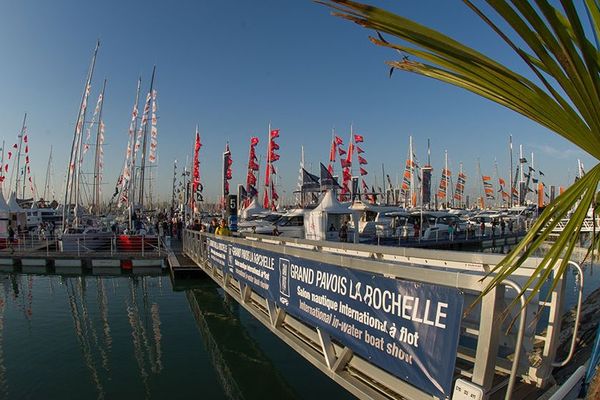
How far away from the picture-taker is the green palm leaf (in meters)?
1.31

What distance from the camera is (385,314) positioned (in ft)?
13.2

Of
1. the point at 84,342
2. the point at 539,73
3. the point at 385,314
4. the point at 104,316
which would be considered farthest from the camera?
the point at 104,316

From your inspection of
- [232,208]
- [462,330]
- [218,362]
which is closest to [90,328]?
[218,362]

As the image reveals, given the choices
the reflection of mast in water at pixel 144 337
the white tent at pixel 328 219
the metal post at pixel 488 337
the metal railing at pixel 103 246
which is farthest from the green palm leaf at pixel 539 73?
the metal railing at pixel 103 246

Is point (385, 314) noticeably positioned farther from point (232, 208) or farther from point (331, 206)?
point (331, 206)

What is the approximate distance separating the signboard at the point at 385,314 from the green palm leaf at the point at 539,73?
1.84 m

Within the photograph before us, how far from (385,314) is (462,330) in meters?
1.03

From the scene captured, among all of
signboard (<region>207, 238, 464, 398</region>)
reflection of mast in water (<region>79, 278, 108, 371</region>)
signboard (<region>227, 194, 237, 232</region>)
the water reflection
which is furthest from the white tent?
signboard (<region>207, 238, 464, 398</region>)

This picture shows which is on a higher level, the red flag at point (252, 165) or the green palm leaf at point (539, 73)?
the red flag at point (252, 165)

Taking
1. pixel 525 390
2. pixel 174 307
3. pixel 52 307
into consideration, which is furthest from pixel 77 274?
pixel 525 390

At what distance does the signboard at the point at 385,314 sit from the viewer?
3.33m

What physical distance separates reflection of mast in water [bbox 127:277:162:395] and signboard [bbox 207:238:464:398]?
16.0ft

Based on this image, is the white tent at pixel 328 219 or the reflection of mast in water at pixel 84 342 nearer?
the reflection of mast in water at pixel 84 342

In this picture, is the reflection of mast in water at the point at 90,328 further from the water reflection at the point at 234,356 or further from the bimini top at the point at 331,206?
the bimini top at the point at 331,206
